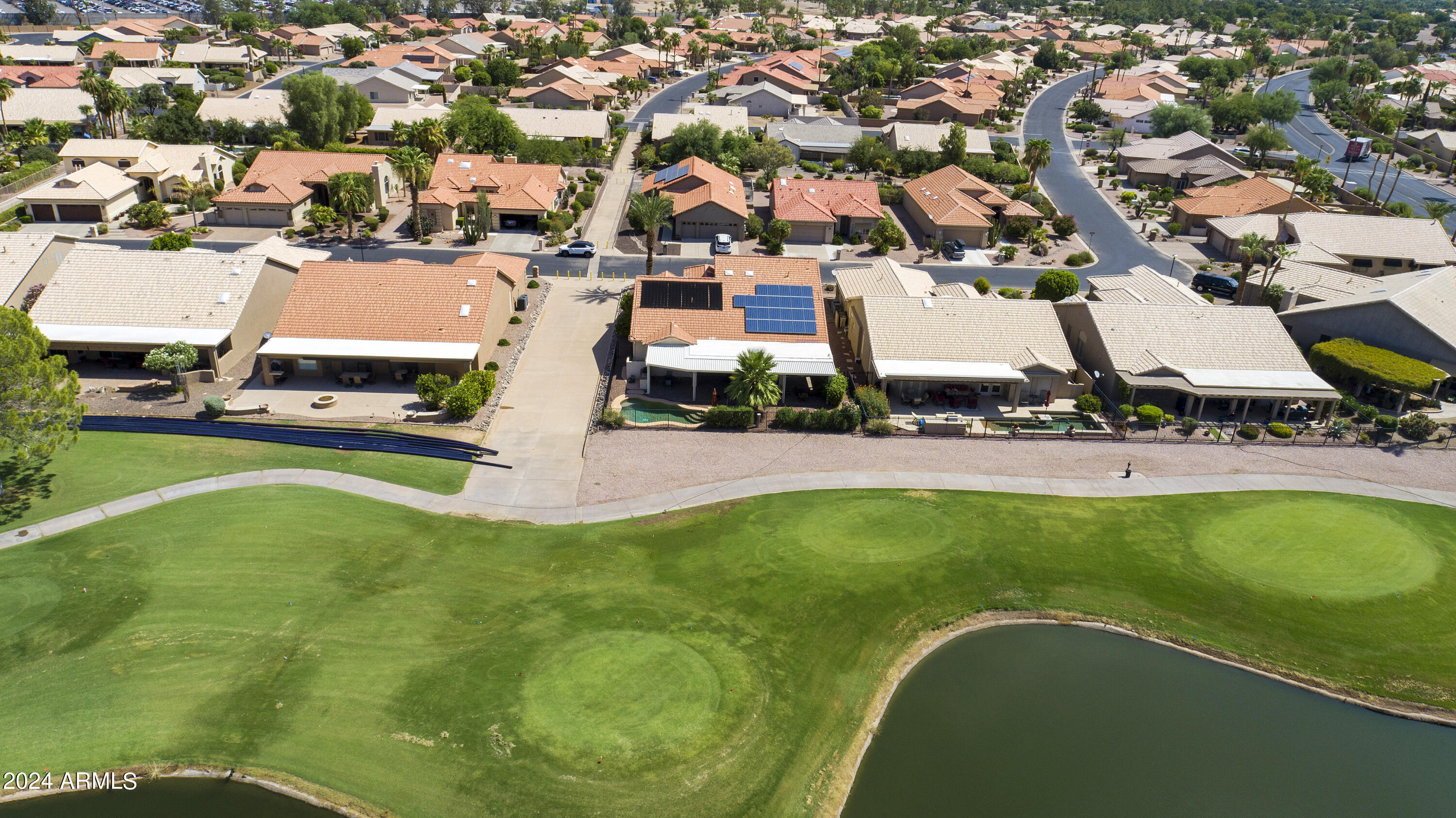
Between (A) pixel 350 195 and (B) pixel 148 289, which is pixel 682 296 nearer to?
(B) pixel 148 289

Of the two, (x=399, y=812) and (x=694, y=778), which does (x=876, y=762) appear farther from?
(x=399, y=812)

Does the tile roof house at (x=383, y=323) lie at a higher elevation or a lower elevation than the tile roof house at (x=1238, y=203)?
lower

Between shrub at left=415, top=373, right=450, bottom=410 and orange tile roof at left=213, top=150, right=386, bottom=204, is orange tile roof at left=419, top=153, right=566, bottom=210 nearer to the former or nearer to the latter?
orange tile roof at left=213, top=150, right=386, bottom=204

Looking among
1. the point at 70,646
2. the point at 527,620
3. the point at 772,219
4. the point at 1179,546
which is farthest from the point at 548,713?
the point at 772,219

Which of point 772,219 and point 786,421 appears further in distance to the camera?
point 772,219

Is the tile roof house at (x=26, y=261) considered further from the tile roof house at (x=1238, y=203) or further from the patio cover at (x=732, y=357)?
the tile roof house at (x=1238, y=203)

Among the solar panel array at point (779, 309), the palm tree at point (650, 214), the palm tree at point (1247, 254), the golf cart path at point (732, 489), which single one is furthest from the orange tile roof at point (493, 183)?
the palm tree at point (1247, 254)

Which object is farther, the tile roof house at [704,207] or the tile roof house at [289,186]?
the tile roof house at [704,207]
